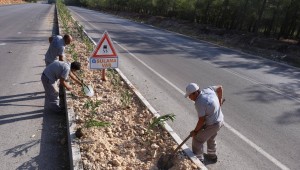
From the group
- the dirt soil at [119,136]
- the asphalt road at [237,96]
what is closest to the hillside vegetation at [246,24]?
the asphalt road at [237,96]

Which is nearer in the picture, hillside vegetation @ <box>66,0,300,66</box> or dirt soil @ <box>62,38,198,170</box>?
dirt soil @ <box>62,38,198,170</box>

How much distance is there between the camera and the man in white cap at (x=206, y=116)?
17.2 feet

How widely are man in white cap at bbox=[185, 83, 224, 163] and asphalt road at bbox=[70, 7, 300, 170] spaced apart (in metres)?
0.32

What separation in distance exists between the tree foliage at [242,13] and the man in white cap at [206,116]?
23.4 meters

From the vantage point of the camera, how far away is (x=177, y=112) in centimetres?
818

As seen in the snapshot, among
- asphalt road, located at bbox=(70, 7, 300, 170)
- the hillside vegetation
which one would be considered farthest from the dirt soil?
the hillside vegetation

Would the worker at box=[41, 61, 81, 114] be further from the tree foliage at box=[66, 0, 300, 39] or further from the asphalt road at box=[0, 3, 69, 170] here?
the tree foliage at box=[66, 0, 300, 39]

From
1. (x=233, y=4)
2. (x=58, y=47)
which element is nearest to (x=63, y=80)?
(x=58, y=47)

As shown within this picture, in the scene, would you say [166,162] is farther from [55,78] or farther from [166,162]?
[55,78]

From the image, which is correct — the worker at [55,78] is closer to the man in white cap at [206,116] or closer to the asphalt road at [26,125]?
the asphalt road at [26,125]

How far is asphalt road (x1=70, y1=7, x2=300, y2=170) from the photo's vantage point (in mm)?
6340

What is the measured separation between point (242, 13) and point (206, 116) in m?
28.9

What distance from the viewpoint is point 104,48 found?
8.89 metres

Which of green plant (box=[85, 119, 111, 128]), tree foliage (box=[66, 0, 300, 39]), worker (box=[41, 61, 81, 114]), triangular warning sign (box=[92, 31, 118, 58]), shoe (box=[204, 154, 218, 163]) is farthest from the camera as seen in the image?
tree foliage (box=[66, 0, 300, 39])
